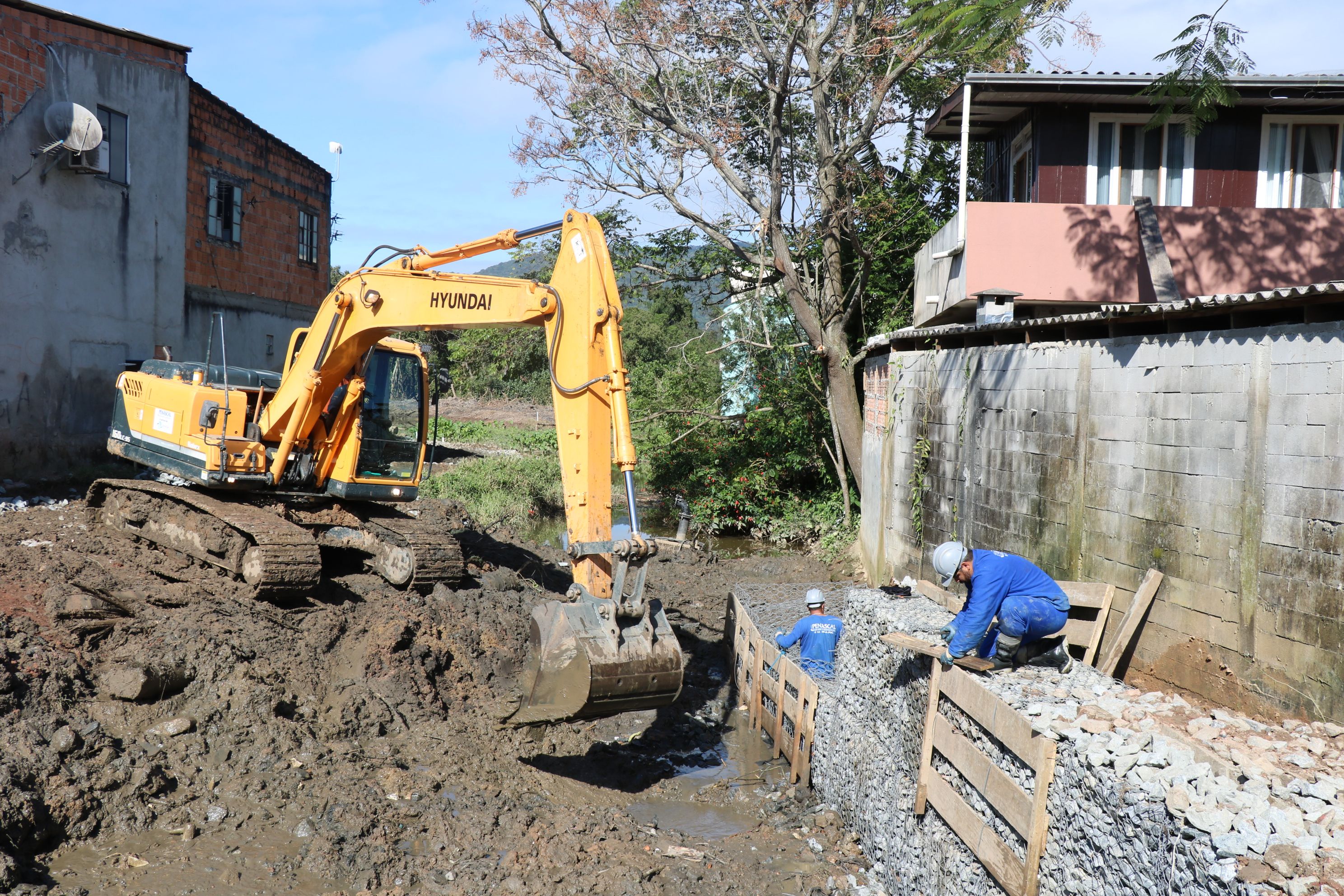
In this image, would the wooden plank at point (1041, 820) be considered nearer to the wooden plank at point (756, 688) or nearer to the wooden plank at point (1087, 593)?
the wooden plank at point (1087, 593)

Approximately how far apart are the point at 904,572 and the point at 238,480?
8010mm

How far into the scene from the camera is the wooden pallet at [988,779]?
175 inches

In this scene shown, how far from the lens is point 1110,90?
457 inches

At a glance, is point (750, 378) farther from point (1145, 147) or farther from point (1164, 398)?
point (1164, 398)

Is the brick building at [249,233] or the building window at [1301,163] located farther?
the brick building at [249,233]

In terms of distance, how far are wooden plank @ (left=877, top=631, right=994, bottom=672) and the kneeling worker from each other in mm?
60

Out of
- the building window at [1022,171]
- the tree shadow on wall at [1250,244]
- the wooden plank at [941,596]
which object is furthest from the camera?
the building window at [1022,171]

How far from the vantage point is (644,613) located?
21.4 ft

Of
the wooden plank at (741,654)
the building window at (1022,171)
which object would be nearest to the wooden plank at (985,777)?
the wooden plank at (741,654)

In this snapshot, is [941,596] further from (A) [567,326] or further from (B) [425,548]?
(B) [425,548]

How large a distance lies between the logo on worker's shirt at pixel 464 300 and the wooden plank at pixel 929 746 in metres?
4.65

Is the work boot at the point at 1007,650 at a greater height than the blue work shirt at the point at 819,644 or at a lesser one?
greater

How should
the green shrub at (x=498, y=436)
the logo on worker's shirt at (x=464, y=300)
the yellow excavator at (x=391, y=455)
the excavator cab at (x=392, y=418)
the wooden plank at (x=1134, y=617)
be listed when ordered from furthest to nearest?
the green shrub at (x=498, y=436), the excavator cab at (x=392, y=418), the logo on worker's shirt at (x=464, y=300), the wooden plank at (x=1134, y=617), the yellow excavator at (x=391, y=455)

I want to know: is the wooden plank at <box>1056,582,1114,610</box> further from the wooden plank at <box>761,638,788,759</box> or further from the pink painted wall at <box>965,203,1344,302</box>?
the pink painted wall at <box>965,203,1344,302</box>
